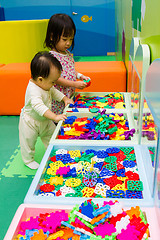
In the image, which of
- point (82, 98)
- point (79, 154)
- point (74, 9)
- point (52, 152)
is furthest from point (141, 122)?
point (74, 9)

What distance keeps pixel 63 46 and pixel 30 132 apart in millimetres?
599

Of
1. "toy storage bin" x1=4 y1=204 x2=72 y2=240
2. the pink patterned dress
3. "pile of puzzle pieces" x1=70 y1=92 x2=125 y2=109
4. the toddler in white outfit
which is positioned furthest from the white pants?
"toy storage bin" x1=4 y1=204 x2=72 y2=240

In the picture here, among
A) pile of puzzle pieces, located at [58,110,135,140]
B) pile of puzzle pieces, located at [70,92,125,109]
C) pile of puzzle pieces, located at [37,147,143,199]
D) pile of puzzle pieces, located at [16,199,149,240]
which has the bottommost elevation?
pile of puzzle pieces, located at [70,92,125,109]

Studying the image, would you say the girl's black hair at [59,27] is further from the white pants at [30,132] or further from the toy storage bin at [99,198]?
the toy storage bin at [99,198]

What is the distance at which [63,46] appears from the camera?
1.64 meters

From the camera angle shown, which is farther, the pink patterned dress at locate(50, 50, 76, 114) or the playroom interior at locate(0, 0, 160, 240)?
the pink patterned dress at locate(50, 50, 76, 114)

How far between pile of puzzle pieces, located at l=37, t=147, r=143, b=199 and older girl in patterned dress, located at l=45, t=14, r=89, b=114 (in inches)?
29.8

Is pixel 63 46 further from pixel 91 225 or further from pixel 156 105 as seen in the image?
pixel 91 225

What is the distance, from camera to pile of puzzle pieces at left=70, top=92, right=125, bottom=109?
5.04ft

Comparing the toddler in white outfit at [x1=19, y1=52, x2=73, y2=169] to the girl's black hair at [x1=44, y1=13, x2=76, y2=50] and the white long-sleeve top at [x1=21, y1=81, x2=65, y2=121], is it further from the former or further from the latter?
the girl's black hair at [x1=44, y1=13, x2=76, y2=50]

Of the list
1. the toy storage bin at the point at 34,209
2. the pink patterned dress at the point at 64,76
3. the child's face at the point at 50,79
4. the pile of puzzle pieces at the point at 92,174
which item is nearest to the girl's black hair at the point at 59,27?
the pink patterned dress at the point at 64,76

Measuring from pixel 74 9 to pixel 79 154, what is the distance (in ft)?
16.5

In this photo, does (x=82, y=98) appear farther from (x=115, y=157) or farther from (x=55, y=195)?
(x=55, y=195)

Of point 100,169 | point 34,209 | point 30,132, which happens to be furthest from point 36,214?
point 30,132
